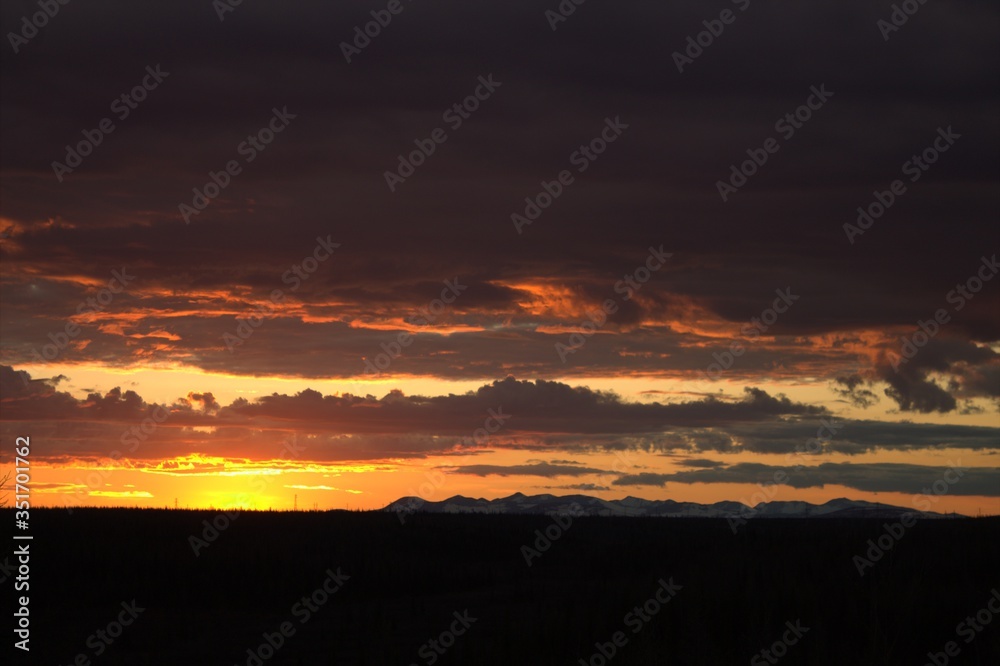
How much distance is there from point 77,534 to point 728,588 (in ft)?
123

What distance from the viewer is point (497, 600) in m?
34.3

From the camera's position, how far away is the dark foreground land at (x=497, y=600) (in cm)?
2073

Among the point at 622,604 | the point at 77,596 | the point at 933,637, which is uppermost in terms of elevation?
the point at 77,596

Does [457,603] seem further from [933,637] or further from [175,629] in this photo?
[933,637]

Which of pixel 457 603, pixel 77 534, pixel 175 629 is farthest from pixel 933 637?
pixel 77 534

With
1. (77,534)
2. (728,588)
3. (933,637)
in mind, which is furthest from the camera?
(77,534)

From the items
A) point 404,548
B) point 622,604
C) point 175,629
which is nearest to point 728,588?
point 622,604

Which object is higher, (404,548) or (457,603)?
(404,548)

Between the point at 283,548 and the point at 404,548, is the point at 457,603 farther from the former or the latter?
the point at 404,548

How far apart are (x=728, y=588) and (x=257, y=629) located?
13.0 meters

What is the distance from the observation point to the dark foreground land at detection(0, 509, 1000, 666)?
2073 cm

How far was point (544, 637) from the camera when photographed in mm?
21609

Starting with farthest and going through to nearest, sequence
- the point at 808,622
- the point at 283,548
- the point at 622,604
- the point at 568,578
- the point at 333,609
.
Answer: the point at 283,548 < the point at 568,578 < the point at 333,609 < the point at 622,604 < the point at 808,622

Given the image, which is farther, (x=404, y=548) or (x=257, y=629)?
(x=404, y=548)
